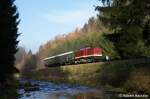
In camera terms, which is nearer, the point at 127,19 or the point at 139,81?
the point at 127,19

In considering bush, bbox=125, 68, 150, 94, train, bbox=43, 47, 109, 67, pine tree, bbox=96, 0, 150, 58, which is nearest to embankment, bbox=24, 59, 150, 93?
bush, bbox=125, 68, 150, 94

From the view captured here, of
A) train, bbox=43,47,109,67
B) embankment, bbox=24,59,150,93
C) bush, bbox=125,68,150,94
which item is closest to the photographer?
bush, bbox=125,68,150,94

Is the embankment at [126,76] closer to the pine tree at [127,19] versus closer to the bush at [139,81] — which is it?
the bush at [139,81]

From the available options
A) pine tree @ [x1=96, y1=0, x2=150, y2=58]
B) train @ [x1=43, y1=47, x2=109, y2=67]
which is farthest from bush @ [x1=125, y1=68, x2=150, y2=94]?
train @ [x1=43, y1=47, x2=109, y2=67]

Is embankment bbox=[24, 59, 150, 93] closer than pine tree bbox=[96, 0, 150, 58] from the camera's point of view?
No

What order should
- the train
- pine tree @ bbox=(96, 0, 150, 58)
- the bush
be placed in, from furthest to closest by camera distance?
the train → the bush → pine tree @ bbox=(96, 0, 150, 58)

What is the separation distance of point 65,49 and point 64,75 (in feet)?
241

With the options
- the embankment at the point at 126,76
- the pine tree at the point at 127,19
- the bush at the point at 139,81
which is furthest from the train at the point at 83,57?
the pine tree at the point at 127,19

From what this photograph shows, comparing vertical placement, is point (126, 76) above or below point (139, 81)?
above

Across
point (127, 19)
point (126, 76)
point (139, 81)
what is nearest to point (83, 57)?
point (126, 76)

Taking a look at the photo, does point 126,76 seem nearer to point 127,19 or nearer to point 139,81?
point 139,81

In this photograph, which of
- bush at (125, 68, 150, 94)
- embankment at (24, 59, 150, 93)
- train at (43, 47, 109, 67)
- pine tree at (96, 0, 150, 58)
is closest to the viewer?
pine tree at (96, 0, 150, 58)

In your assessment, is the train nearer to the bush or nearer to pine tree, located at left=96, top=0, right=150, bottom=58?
the bush

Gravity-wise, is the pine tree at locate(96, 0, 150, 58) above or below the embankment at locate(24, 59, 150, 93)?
above
